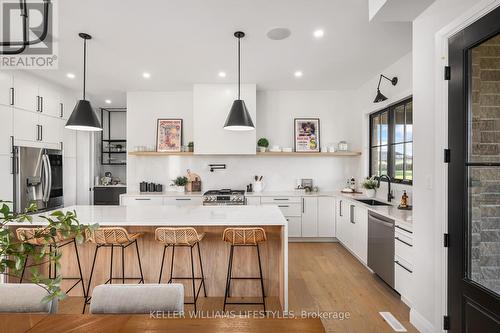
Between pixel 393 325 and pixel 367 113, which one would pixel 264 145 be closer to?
pixel 367 113

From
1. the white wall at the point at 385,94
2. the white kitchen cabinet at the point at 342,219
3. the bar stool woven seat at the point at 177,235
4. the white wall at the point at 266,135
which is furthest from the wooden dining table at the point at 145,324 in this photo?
the white wall at the point at 266,135

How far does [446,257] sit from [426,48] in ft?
5.49

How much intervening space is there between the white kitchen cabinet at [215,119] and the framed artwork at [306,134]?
953 mm

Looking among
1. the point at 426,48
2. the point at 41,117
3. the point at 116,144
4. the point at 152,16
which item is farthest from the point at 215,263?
the point at 116,144

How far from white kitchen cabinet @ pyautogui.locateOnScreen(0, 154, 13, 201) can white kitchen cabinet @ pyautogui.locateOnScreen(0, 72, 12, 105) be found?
757 mm

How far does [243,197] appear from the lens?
15.3 ft

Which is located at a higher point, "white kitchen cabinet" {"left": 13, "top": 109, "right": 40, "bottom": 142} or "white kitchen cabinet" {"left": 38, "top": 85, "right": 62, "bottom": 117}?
"white kitchen cabinet" {"left": 38, "top": 85, "right": 62, "bottom": 117}

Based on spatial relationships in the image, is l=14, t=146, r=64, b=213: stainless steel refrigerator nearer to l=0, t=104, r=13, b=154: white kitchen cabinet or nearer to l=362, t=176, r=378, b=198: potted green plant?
l=0, t=104, r=13, b=154: white kitchen cabinet

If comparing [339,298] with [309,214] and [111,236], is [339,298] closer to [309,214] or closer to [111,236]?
[309,214]

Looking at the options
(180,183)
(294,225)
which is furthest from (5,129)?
(294,225)

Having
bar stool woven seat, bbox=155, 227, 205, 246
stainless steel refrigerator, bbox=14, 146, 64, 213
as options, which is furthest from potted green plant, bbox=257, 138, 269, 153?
stainless steel refrigerator, bbox=14, 146, 64, 213

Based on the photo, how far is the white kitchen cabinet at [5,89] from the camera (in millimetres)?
3744

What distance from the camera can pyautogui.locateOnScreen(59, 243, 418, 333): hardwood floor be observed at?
2459 mm

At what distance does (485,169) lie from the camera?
67.7 inches
